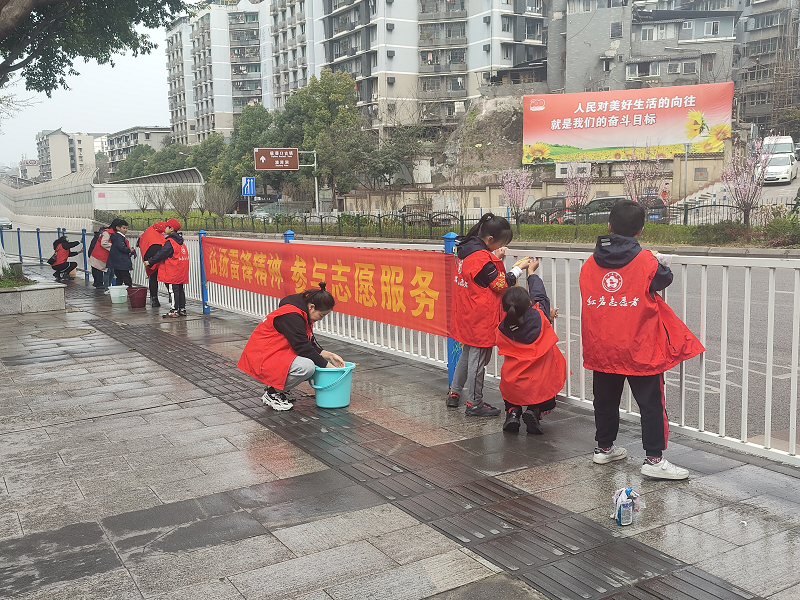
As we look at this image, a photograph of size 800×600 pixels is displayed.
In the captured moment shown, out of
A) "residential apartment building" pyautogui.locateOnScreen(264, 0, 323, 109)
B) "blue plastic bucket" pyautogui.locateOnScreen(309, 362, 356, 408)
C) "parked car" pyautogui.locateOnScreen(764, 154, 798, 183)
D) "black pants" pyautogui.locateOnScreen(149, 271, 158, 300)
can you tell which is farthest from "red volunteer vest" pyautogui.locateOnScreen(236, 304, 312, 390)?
"residential apartment building" pyautogui.locateOnScreen(264, 0, 323, 109)

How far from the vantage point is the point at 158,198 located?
54.6 m

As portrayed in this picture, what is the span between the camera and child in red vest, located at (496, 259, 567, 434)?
16.5ft

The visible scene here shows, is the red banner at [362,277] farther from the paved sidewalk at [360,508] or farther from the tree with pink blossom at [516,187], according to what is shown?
the tree with pink blossom at [516,187]

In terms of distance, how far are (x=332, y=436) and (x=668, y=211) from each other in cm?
2478

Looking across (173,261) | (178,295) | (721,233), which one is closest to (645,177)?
(721,233)

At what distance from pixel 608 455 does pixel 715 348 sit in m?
4.70

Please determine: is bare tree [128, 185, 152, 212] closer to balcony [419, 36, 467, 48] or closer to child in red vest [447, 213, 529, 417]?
balcony [419, 36, 467, 48]

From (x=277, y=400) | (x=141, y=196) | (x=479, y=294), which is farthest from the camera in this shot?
(x=141, y=196)

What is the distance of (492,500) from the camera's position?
408 cm

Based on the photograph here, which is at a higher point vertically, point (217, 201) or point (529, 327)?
point (217, 201)

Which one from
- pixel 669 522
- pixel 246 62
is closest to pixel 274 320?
pixel 669 522

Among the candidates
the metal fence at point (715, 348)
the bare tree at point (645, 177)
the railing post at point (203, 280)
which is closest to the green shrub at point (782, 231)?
the bare tree at point (645, 177)

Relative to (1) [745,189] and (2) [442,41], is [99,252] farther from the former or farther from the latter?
(2) [442,41]

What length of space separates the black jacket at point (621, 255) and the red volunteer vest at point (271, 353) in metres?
2.63
